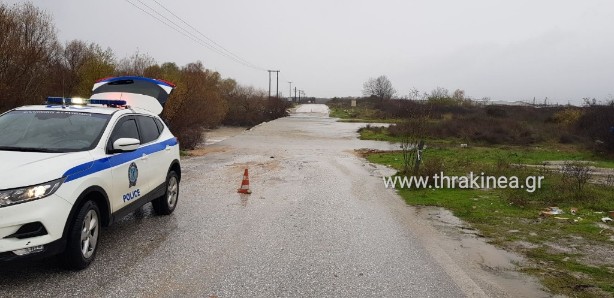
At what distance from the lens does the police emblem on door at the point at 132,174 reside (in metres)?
5.99

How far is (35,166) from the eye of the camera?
4.50 meters

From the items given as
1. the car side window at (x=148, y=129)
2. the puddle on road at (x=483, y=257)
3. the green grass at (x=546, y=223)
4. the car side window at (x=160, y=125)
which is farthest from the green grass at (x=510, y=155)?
the car side window at (x=148, y=129)

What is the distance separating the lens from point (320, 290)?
4.73 metres

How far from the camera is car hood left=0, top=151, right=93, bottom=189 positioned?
4230 mm

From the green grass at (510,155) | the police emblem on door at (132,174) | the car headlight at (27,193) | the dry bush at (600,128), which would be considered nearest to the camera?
the car headlight at (27,193)

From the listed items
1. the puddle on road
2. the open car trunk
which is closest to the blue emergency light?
the open car trunk

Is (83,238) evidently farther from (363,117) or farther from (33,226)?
(363,117)

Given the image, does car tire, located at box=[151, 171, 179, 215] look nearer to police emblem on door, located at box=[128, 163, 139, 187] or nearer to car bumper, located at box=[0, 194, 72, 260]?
police emblem on door, located at box=[128, 163, 139, 187]

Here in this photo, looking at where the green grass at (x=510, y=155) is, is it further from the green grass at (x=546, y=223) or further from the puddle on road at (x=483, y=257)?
the puddle on road at (x=483, y=257)

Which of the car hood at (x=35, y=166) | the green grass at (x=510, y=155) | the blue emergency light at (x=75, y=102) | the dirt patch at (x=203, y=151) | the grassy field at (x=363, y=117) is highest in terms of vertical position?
the blue emergency light at (x=75, y=102)

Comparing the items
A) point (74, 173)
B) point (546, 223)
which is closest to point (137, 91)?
point (74, 173)

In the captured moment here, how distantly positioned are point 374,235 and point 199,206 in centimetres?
333

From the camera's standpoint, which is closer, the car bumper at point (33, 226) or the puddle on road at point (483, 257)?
the car bumper at point (33, 226)

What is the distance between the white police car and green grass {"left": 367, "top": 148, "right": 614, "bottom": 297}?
4998 mm
